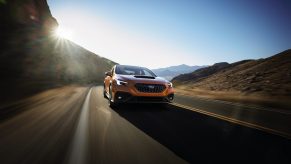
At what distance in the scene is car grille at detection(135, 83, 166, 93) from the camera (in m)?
7.92

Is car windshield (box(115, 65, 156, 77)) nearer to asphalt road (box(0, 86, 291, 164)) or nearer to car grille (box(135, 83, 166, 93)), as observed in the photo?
car grille (box(135, 83, 166, 93))

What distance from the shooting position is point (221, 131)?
5.34m

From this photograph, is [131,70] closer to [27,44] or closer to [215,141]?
[215,141]

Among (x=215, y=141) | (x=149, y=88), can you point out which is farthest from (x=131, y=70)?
(x=215, y=141)

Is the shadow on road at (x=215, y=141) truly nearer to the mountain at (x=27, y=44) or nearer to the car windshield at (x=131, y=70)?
the car windshield at (x=131, y=70)

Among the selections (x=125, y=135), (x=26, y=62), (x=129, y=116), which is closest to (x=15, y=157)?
(x=125, y=135)

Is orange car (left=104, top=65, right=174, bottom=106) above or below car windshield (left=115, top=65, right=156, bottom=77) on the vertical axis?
below

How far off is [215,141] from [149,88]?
3.84m

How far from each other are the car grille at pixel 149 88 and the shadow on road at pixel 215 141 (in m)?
1.63

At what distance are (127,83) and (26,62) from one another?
25.1m

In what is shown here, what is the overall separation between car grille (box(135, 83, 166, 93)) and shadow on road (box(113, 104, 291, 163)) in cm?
163

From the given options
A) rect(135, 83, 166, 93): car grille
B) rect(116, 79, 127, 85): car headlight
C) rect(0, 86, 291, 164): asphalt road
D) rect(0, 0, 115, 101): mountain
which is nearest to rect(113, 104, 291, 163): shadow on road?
rect(0, 86, 291, 164): asphalt road

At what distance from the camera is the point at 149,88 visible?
8.01 metres

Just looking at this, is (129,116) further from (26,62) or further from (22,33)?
(22,33)
